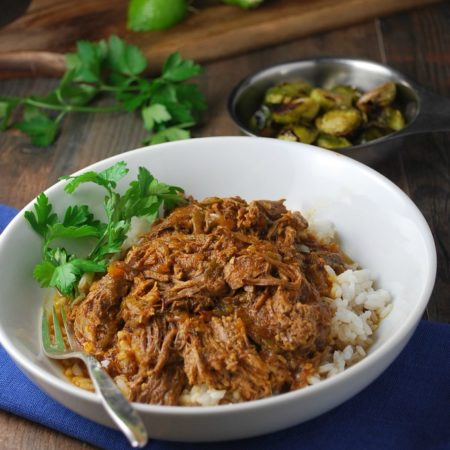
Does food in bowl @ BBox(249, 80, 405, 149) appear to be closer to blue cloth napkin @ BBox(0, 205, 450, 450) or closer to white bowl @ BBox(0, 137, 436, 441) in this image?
white bowl @ BBox(0, 137, 436, 441)

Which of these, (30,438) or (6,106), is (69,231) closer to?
(30,438)

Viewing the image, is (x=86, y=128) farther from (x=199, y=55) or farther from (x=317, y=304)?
(x=317, y=304)

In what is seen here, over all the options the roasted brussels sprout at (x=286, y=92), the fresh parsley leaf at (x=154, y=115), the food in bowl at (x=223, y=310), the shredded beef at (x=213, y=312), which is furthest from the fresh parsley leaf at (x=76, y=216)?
the roasted brussels sprout at (x=286, y=92)

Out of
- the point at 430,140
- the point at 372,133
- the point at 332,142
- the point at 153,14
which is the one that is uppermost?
the point at 153,14

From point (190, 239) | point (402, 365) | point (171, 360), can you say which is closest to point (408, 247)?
point (402, 365)

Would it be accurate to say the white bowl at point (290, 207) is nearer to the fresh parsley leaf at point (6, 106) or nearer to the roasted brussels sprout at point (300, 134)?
the roasted brussels sprout at point (300, 134)

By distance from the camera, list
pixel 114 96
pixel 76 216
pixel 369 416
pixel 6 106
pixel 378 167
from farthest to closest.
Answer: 1. pixel 114 96
2. pixel 6 106
3. pixel 378 167
4. pixel 76 216
5. pixel 369 416

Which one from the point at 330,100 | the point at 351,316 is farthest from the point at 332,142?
the point at 351,316
